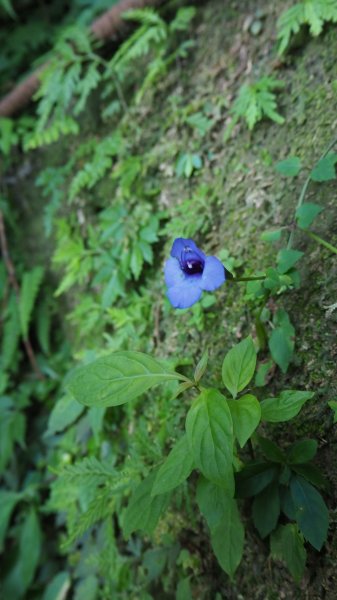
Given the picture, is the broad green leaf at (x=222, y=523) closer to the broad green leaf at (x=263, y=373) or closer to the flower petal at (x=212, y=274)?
the broad green leaf at (x=263, y=373)

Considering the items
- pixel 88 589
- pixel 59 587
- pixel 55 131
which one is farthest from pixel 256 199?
pixel 59 587

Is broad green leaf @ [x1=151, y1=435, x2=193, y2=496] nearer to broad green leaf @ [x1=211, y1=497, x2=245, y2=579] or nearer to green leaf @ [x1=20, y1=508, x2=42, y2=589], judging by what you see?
broad green leaf @ [x1=211, y1=497, x2=245, y2=579]

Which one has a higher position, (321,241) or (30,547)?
(321,241)

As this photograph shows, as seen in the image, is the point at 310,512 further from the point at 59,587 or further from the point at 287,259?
the point at 59,587

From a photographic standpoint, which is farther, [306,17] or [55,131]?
[55,131]

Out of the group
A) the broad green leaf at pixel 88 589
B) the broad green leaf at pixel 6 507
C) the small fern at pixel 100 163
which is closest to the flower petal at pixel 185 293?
the small fern at pixel 100 163

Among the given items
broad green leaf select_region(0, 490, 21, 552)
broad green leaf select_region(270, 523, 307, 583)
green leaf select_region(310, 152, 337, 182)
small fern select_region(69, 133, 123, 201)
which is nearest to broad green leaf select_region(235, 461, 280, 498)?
broad green leaf select_region(270, 523, 307, 583)

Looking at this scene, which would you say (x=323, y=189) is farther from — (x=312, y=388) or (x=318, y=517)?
(x=318, y=517)
